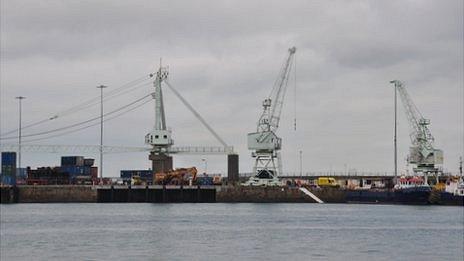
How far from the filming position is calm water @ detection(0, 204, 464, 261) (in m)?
79.8

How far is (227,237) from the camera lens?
9662 centimetres

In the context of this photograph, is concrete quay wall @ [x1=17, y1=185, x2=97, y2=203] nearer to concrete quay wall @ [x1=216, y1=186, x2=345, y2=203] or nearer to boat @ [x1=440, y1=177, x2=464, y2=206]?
concrete quay wall @ [x1=216, y1=186, x2=345, y2=203]

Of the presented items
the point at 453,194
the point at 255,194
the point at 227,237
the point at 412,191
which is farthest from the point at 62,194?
the point at 227,237

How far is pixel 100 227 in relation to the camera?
362 ft

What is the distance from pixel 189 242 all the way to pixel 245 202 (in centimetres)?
10687

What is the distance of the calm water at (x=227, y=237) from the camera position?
79750 mm

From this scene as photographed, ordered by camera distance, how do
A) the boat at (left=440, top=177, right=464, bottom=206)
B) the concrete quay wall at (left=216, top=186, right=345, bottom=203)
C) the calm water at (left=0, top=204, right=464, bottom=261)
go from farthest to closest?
the concrete quay wall at (left=216, top=186, right=345, bottom=203) → the boat at (left=440, top=177, right=464, bottom=206) → the calm water at (left=0, top=204, right=464, bottom=261)

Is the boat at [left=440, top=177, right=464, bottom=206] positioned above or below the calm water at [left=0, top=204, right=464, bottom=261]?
above

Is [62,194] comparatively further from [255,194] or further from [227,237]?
[227,237]

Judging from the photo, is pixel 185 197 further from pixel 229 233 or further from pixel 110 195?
pixel 229 233

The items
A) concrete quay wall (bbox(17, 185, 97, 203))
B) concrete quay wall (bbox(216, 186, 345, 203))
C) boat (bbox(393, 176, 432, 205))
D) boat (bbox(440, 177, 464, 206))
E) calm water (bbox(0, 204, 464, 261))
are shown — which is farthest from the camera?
concrete quay wall (bbox(17, 185, 97, 203))

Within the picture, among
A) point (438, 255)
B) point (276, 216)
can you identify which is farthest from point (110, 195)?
point (438, 255)

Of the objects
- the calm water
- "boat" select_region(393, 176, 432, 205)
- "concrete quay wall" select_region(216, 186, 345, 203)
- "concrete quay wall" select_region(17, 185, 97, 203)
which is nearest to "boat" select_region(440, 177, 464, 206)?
"boat" select_region(393, 176, 432, 205)

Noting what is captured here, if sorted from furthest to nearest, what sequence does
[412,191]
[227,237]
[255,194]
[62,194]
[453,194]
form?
A: [62,194]
[255,194]
[412,191]
[453,194]
[227,237]
